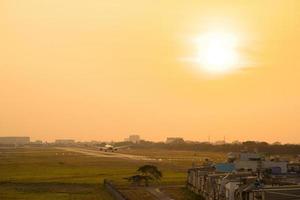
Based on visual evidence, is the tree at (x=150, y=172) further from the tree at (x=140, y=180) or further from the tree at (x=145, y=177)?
the tree at (x=140, y=180)

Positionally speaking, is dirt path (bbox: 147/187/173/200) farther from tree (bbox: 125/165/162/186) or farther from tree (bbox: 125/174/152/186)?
tree (bbox: 125/165/162/186)

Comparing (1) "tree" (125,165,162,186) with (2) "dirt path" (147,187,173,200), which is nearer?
(2) "dirt path" (147,187,173,200)

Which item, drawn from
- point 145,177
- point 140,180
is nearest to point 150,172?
point 145,177

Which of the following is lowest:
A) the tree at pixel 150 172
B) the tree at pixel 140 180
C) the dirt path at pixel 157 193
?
the dirt path at pixel 157 193

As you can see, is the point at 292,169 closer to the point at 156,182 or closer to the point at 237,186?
the point at 237,186

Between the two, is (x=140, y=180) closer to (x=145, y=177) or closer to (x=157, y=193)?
(x=145, y=177)

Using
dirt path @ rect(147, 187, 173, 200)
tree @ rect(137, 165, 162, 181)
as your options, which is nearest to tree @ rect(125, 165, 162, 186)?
tree @ rect(137, 165, 162, 181)

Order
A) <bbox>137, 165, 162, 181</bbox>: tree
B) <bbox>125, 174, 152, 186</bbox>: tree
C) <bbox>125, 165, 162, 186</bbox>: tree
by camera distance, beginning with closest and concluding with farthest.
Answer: <bbox>125, 174, 152, 186</bbox>: tree < <bbox>125, 165, 162, 186</bbox>: tree < <bbox>137, 165, 162, 181</bbox>: tree

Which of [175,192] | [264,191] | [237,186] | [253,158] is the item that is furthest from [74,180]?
[264,191]

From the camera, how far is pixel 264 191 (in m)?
38.7

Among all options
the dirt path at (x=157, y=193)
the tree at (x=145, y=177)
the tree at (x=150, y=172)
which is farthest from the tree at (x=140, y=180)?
the dirt path at (x=157, y=193)

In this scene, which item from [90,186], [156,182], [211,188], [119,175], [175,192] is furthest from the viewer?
[119,175]

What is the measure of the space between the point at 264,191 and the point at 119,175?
2491 inches

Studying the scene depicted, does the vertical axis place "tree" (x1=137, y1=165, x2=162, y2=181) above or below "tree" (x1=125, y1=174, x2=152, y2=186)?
above
